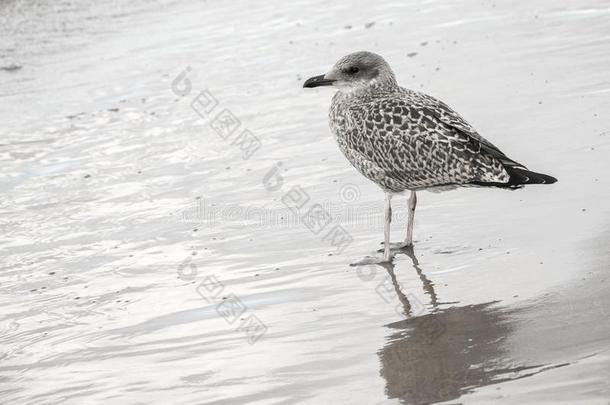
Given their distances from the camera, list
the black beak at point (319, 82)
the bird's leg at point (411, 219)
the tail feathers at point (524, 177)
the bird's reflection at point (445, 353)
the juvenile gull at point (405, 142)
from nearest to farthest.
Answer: the bird's reflection at point (445, 353)
the tail feathers at point (524, 177)
the juvenile gull at point (405, 142)
the bird's leg at point (411, 219)
the black beak at point (319, 82)

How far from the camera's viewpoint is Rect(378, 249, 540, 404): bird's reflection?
5445 mm

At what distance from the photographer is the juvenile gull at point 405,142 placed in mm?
7914

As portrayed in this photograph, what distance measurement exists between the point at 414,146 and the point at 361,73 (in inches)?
41.7

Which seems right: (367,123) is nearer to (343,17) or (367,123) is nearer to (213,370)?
(213,370)

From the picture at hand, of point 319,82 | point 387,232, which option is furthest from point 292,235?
point 319,82

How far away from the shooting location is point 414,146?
8188mm

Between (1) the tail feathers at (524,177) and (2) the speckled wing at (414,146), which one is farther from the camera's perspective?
(2) the speckled wing at (414,146)

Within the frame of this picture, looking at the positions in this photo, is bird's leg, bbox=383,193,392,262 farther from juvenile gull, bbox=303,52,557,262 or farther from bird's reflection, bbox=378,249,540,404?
bird's reflection, bbox=378,249,540,404

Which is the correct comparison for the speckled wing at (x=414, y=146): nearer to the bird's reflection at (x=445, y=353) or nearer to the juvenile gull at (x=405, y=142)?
the juvenile gull at (x=405, y=142)

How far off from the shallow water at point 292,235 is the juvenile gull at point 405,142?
16.5 inches

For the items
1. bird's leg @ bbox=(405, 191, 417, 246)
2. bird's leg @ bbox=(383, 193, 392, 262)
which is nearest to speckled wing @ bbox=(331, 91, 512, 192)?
bird's leg @ bbox=(405, 191, 417, 246)

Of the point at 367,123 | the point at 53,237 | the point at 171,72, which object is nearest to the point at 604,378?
the point at 367,123

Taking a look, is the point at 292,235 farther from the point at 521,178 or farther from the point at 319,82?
the point at 521,178

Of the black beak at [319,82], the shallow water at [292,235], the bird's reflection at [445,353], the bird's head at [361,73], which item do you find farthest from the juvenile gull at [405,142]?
the bird's reflection at [445,353]
